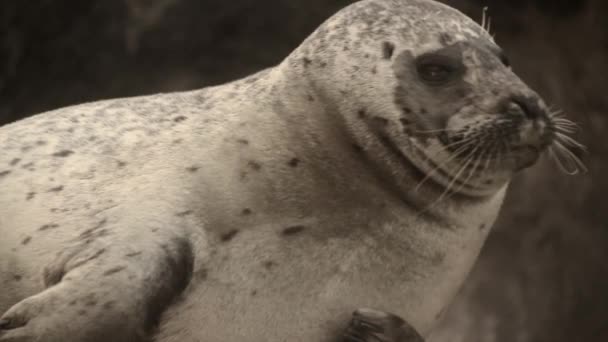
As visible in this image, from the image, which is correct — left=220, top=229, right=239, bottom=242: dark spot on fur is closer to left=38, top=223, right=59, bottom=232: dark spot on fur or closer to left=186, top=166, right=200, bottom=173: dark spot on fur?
left=186, top=166, right=200, bottom=173: dark spot on fur

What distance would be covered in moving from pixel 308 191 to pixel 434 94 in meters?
0.43

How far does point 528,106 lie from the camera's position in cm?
291

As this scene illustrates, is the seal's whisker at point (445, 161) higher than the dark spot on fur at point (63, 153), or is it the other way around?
the seal's whisker at point (445, 161)

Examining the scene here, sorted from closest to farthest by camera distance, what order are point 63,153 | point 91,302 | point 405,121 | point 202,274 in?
point 91,302 → point 202,274 → point 405,121 → point 63,153

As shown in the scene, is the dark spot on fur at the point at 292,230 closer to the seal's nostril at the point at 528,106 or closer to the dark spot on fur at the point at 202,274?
the dark spot on fur at the point at 202,274

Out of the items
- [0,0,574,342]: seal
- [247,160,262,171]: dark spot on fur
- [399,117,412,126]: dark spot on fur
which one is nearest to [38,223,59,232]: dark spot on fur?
[0,0,574,342]: seal

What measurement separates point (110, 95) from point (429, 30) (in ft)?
10.0

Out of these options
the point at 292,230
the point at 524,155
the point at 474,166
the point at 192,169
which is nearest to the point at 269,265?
the point at 292,230

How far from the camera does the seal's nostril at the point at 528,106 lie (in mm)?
2908

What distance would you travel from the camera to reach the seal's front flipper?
9.57 ft

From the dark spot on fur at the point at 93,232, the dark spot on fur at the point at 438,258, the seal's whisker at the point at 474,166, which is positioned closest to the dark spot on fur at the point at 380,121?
the seal's whisker at the point at 474,166

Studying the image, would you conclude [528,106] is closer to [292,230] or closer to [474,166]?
[474,166]

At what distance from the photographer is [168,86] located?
231 inches

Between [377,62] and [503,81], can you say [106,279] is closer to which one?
[377,62]
